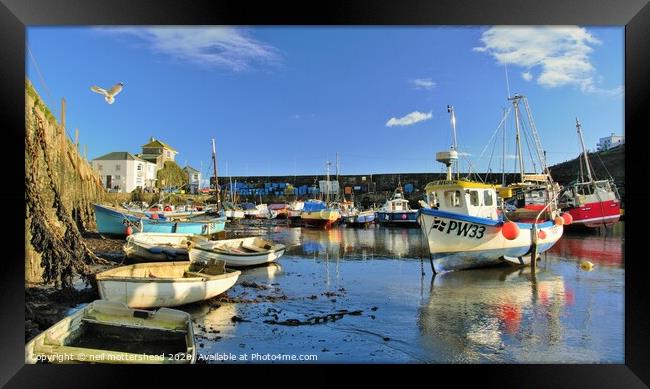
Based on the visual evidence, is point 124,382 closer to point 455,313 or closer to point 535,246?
point 455,313

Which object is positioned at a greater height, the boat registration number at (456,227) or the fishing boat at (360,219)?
the boat registration number at (456,227)

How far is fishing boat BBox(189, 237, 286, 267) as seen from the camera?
9.35 m

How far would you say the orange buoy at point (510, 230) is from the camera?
9.09 meters

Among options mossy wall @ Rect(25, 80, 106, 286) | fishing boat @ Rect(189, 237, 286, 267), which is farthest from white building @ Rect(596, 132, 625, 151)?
mossy wall @ Rect(25, 80, 106, 286)

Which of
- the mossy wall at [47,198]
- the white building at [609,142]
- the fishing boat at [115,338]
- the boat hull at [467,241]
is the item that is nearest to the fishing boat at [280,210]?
the boat hull at [467,241]

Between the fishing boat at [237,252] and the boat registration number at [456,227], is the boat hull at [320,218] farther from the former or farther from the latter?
the boat registration number at [456,227]

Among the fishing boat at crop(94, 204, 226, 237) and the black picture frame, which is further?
the fishing boat at crop(94, 204, 226, 237)

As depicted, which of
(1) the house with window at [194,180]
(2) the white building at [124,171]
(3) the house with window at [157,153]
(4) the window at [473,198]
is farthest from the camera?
(1) the house with window at [194,180]

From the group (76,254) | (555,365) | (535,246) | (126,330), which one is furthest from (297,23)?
(535,246)

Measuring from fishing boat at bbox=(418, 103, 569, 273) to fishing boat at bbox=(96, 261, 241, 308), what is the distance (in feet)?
15.3

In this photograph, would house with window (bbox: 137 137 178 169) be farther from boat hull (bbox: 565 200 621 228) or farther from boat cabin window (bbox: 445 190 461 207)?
boat hull (bbox: 565 200 621 228)

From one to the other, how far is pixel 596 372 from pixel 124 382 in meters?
4.95

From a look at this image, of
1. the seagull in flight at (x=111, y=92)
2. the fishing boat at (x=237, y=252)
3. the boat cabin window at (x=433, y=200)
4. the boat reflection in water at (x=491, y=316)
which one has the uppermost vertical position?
the seagull in flight at (x=111, y=92)

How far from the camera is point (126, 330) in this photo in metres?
5.04
